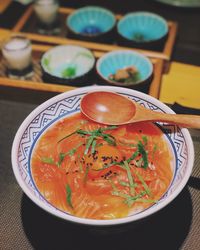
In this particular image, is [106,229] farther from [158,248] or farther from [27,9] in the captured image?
[27,9]

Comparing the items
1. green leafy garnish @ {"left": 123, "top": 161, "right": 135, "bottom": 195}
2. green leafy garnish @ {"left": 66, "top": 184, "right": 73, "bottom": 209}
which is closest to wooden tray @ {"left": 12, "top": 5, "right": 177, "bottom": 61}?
green leafy garnish @ {"left": 123, "top": 161, "right": 135, "bottom": 195}

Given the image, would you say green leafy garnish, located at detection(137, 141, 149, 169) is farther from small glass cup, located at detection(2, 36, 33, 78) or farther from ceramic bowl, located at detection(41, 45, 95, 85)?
small glass cup, located at detection(2, 36, 33, 78)

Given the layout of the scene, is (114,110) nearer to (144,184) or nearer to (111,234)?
(144,184)

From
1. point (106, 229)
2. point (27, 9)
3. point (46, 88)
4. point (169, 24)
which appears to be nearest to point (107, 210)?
point (106, 229)

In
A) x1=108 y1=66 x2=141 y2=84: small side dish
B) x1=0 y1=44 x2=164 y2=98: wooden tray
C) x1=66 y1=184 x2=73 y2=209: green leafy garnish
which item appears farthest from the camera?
x1=108 y1=66 x2=141 y2=84: small side dish

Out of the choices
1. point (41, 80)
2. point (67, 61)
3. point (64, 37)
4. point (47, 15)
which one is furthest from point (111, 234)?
point (47, 15)

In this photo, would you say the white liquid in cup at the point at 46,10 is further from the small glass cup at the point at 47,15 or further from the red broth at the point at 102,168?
the red broth at the point at 102,168

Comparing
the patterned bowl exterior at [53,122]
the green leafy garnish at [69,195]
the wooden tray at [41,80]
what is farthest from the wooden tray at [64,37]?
the green leafy garnish at [69,195]
